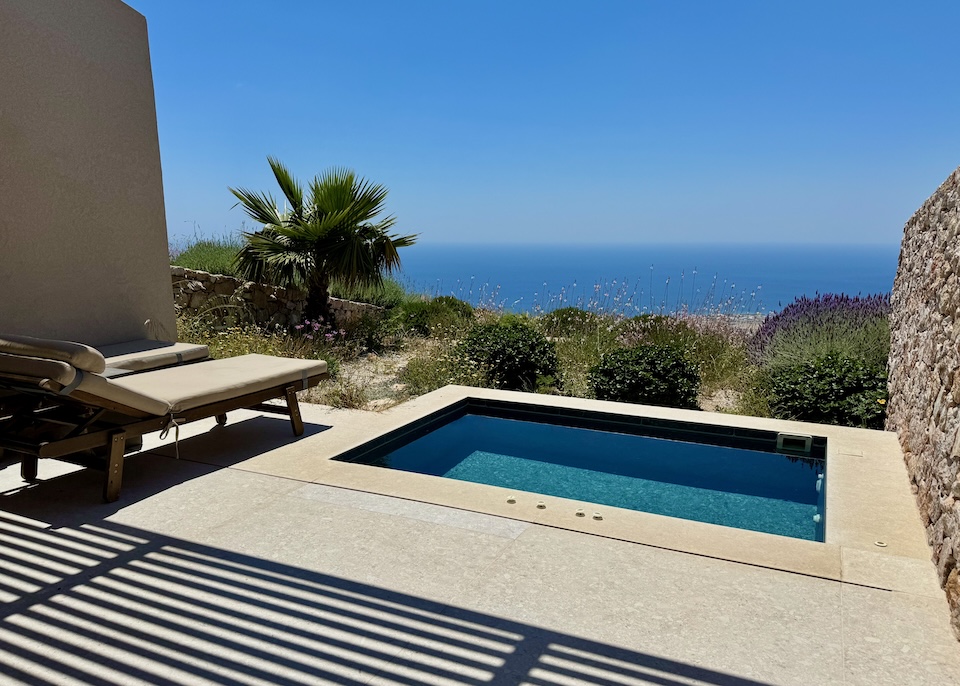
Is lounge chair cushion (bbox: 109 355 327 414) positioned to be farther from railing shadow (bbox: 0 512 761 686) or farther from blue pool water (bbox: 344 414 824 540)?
railing shadow (bbox: 0 512 761 686)

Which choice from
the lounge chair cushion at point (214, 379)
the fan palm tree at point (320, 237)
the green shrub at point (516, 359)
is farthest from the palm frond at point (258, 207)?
the lounge chair cushion at point (214, 379)

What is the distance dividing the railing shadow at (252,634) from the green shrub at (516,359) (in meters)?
3.90

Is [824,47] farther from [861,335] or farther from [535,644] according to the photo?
[535,644]

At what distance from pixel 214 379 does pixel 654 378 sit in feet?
11.7

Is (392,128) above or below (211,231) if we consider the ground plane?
above

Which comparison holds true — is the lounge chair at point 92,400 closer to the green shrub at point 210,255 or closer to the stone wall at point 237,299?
the stone wall at point 237,299

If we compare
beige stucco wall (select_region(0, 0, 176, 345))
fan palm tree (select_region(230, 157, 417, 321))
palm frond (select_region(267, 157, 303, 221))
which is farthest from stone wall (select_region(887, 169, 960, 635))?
palm frond (select_region(267, 157, 303, 221))

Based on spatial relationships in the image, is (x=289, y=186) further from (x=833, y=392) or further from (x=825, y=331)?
(x=833, y=392)

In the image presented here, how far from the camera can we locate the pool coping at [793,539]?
7.94 ft

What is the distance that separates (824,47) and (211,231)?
13910 millimetres

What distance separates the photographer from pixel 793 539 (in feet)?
8.68

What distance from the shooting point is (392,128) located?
35.8 metres

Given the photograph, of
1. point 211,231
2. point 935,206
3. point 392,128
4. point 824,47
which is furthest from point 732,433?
point 392,128

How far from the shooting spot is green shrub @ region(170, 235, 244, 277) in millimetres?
9219
